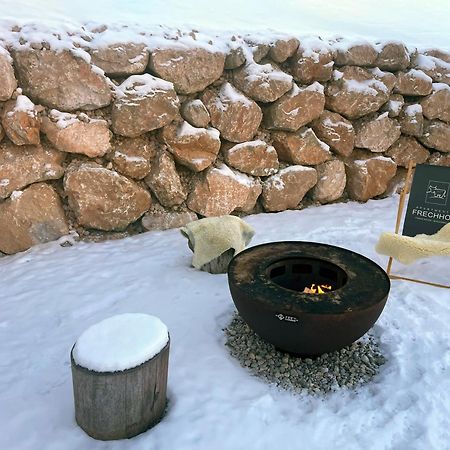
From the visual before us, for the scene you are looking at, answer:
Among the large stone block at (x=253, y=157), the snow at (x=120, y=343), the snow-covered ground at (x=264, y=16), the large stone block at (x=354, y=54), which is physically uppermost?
the snow-covered ground at (x=264, y=16)

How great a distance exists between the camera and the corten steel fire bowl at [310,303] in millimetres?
1861

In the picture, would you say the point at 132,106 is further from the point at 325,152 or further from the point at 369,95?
the point at 369,95

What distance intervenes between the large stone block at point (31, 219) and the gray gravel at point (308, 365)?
1885 mm

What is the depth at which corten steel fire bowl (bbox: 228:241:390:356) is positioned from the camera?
186cm

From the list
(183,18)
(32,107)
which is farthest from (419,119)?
(32,107)

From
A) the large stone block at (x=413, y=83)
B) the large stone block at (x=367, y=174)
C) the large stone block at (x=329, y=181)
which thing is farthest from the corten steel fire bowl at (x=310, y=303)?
the large stone block at (x=413, y=83)

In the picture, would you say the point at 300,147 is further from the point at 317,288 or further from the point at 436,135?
the point at 317,288

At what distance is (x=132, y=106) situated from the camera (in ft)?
11.3

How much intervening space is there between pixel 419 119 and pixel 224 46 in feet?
8.20

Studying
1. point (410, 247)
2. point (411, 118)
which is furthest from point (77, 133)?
point (411, 118)

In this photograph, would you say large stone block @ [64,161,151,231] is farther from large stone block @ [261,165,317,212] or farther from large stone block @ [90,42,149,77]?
large stone block @ [261,165,317,212]

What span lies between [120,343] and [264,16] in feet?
15.3

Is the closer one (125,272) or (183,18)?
(125,272)

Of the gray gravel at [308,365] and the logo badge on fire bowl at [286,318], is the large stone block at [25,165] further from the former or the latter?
the logo badge on fire bowl at [286,318]
